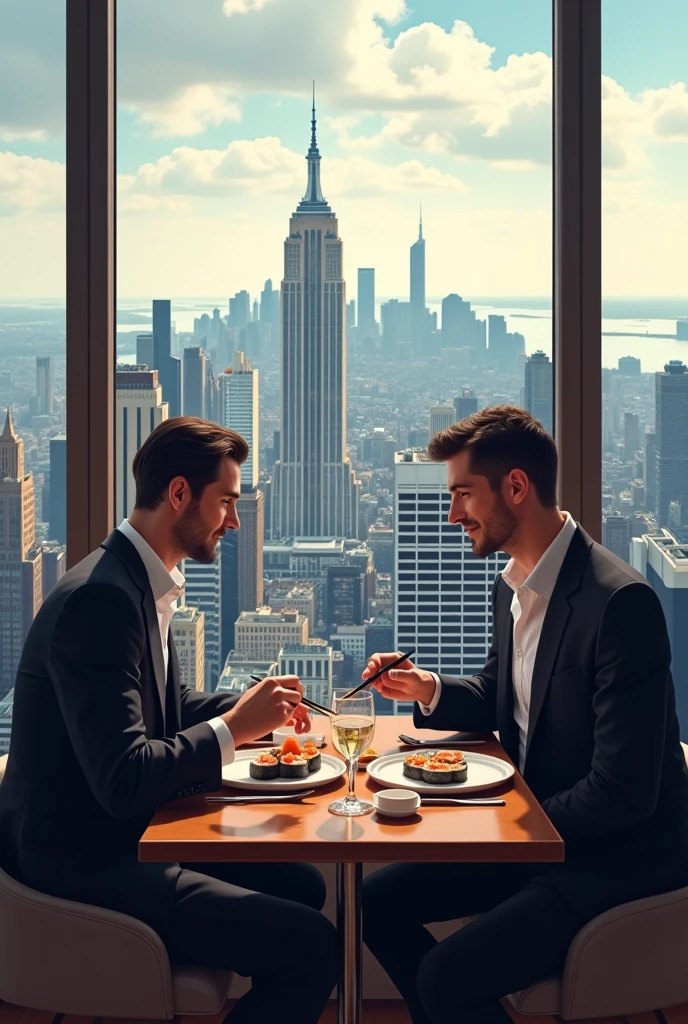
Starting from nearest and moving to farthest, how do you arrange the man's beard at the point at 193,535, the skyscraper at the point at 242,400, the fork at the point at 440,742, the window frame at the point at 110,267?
the man's beard at the point at 193,535 < the fork at the point at 440,742 < the window frame at the point at 110,267 < the skyscraper at the point at 242,400

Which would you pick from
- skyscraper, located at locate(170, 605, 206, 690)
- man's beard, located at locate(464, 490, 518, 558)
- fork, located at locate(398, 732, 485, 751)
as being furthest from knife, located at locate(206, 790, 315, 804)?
skyscraper, located at locate(170, 605, 206, 690)

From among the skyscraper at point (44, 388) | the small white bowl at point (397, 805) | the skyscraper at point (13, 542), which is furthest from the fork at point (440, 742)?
the skyscraper at point (44, 388)

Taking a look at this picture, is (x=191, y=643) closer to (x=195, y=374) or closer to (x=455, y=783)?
(x=195, y=374)

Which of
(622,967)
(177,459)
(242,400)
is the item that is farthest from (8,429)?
(622,967)

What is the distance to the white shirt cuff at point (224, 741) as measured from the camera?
1661 millimetres

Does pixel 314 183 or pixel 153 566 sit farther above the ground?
pixel 314 183

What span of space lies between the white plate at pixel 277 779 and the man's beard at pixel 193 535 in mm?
374

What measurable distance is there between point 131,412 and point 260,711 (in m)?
1.10

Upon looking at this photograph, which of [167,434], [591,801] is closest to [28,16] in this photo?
[167,434]

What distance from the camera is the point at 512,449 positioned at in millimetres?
1964

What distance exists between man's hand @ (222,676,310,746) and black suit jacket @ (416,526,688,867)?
1.45 ft

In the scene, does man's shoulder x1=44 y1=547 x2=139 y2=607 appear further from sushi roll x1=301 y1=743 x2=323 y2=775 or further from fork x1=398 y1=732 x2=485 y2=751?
fork x1=398 y1=732 x2=485 y2=751

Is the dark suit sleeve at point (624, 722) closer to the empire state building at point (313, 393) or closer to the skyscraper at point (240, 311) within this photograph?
the empire state building at point (313, 393)

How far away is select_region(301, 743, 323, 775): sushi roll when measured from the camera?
5.85 ft
